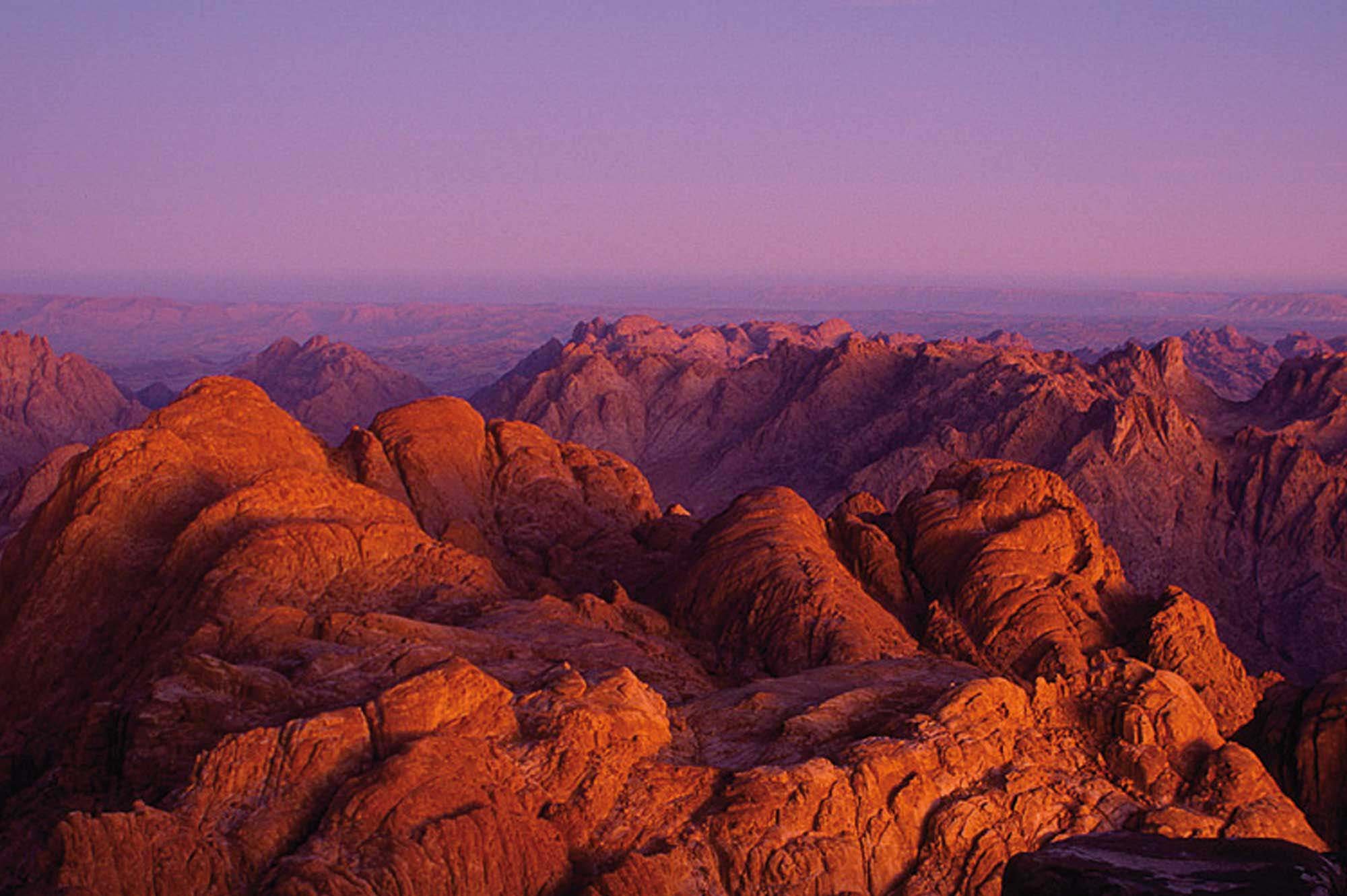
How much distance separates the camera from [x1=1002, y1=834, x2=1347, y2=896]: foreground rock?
886cm

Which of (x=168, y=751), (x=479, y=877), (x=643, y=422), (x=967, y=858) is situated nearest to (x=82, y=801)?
(x=168, y=751)

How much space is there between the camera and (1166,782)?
1543 centimetres

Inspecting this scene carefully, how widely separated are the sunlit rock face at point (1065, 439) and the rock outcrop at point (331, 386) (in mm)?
19257

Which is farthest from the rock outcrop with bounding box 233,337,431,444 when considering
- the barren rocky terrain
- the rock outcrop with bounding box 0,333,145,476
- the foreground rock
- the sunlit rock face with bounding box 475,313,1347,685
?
the foreground rock

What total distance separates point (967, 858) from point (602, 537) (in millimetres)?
23914

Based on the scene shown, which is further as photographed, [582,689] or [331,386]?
[331,386]

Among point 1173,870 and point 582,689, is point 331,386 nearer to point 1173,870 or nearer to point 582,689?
point 582,689

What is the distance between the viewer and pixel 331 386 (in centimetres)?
15025

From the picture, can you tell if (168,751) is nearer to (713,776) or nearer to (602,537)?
(713,776)

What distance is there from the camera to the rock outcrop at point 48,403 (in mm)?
115062

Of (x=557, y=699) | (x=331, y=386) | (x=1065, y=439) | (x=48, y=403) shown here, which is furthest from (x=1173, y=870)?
(x=331, y=386)

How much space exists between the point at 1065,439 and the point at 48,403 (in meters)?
99.9

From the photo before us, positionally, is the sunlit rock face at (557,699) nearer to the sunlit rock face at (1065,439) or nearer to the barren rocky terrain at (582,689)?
the barren rocky terrain at (582,689)

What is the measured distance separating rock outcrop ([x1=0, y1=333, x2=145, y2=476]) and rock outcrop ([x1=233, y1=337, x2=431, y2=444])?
1591 centimetres
